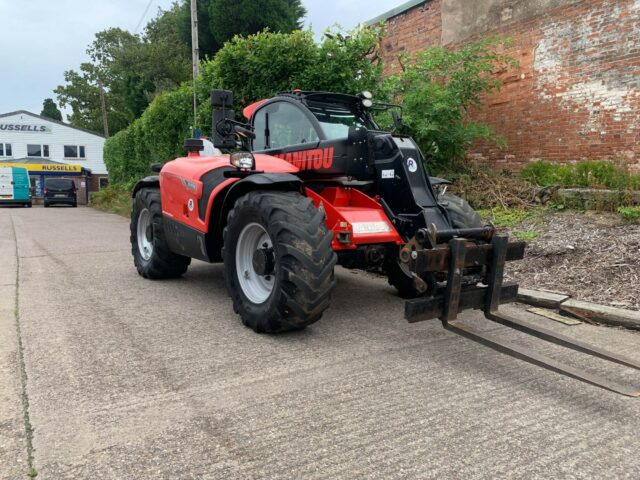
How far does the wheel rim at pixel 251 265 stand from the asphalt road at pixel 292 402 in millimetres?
361

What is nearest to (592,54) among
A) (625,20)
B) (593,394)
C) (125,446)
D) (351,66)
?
(625,20)

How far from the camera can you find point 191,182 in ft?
16.8

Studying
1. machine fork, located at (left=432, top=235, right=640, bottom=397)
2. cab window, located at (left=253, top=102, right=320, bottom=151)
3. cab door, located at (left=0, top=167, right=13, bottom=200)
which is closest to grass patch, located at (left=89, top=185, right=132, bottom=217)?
cab door, located at (left=0, top=167, right=13, bottom=200)

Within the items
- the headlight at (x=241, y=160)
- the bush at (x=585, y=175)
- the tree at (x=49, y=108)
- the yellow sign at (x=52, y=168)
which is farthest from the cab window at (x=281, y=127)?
the tree at (x=49, y=108)

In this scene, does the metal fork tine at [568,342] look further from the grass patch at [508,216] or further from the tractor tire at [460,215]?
the grass patch at [508,216]

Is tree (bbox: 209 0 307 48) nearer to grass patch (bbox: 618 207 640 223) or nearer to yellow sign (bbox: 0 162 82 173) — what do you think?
→ grass patch (bbox: 618 207 640 223)

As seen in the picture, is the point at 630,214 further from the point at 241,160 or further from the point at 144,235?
the point at 144,235

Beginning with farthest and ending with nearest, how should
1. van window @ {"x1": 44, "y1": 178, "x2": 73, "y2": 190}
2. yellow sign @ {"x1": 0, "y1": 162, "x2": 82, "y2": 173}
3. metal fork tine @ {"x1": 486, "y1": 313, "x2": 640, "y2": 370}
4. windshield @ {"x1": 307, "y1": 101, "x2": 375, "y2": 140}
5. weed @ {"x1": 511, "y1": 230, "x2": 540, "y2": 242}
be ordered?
yellow sign @ {"x1": 0, "y1": 162, "x2": 82, "y2": 173} < van window @ {"x1": 44, "y1": 178, "x2": 73, "y2": 190} < weed @ {"x1": 511, "y1": 230, "x2": 540, "y2": 242} < windshield @ {"x1": 307, "y1": 101, "x2": 375, "y2": 140} < metal fork tine @ {"x1": 486, "y1": 313, "x2": 640, "y2": 370}

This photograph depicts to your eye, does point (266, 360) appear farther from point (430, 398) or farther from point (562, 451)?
point (562, 451)

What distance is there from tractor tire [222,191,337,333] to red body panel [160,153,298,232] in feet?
1.55

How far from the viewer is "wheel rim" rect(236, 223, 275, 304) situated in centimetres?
436

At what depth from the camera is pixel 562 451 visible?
8.09 ft

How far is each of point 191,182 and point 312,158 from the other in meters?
1.29

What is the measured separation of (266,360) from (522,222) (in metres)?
5.02
